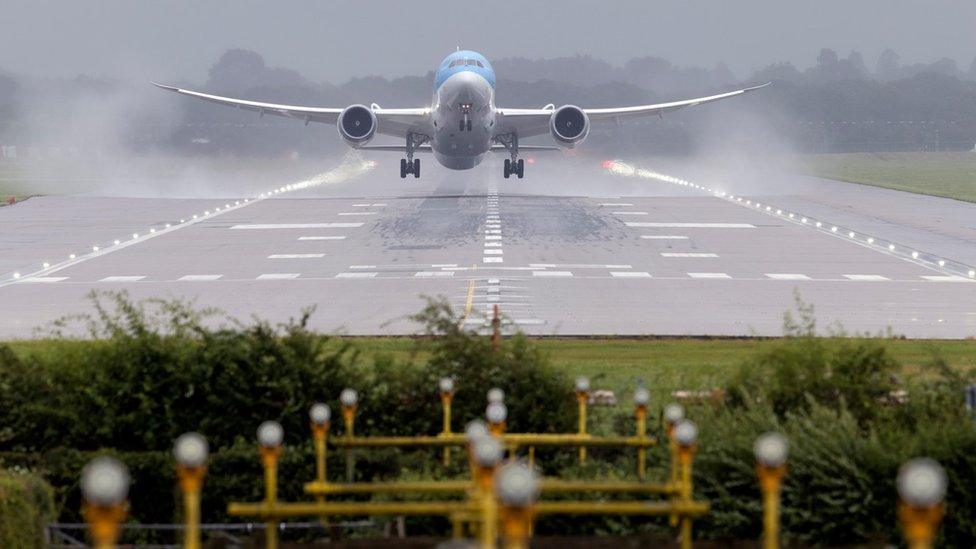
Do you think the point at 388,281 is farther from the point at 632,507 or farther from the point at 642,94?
the point at 642,94

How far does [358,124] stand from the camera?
59.7 m

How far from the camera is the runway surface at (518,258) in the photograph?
101 ft

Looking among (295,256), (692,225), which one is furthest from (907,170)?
(295,256)

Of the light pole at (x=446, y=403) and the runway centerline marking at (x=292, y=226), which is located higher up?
the runway centerline marking at (x=292, y=226)

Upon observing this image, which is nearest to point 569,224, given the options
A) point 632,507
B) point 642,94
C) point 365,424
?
point 365,424

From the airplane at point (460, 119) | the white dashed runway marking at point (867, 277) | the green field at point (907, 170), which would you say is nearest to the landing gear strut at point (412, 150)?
the airplane at point (460, 119)

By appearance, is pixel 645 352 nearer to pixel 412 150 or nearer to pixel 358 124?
pixel 358 124

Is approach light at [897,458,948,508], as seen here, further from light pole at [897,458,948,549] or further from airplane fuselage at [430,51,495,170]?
airplane fuselage at [430,51,495,170]

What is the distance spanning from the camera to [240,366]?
15625mm

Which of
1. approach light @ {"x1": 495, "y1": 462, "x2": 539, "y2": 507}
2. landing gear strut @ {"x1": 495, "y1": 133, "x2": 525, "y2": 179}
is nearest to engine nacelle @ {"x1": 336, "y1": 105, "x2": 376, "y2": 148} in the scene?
landing gear strut @ {"x1": 495, "y1": 133, "x2": 525, "y2": 179}

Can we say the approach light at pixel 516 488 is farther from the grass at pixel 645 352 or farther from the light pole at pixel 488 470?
the grass at pixel 645 352

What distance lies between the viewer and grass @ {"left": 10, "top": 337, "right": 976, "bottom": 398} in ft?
71.2

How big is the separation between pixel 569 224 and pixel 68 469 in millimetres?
41060

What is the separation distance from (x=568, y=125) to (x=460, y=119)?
5980 millimetres
